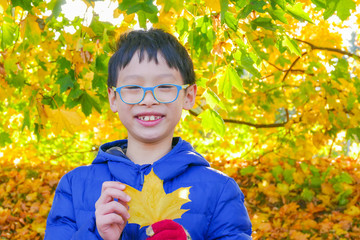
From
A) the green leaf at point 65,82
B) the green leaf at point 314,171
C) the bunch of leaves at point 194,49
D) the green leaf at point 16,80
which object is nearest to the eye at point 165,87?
the bunch of leaves at point 194,49

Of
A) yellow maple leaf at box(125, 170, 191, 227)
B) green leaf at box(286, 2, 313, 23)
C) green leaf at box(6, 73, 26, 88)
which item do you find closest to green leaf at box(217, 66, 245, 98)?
green leaf at box(286, 2, 313, 23)

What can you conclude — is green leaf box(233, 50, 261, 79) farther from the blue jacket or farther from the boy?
the blue jacket

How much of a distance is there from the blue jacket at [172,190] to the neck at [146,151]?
1.8 inches

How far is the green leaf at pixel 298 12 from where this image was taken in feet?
6.39

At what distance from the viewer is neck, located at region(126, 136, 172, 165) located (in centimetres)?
164

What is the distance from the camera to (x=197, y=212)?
5.07ft

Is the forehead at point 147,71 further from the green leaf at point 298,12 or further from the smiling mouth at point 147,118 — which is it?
the green leaf at point 298,12

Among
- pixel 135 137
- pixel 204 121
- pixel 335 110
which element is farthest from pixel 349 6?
pixel 335 110

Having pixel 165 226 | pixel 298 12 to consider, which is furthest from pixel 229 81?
pixel 165 226

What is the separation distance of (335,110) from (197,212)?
10.7 feet

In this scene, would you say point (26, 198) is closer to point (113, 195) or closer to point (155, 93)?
point (155, 93)

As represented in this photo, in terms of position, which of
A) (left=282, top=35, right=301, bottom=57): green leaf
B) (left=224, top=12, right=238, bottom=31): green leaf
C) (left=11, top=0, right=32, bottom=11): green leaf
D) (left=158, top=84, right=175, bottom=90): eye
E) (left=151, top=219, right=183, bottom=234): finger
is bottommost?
(left=151, top=219, right=183, bottom=234): finger

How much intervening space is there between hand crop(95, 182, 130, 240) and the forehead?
45 cm

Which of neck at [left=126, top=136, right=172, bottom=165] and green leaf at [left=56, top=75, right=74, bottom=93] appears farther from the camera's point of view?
green leaf at [left=56, top=75, right=74, bottom=93]
